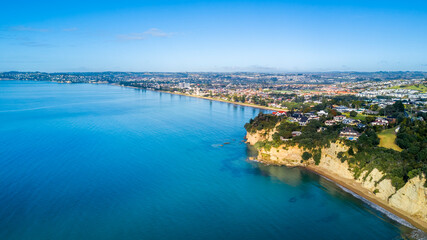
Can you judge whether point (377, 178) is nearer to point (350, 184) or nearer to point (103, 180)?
point (350, 184)

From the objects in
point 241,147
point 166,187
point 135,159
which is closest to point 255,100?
point 241,147

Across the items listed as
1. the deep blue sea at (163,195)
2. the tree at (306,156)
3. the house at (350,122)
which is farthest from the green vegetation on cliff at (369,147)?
the house at (350,122)

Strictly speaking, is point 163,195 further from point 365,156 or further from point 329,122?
point 329,122

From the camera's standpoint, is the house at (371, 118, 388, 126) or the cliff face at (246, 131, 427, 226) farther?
the house at (371, 118, 388, 126)

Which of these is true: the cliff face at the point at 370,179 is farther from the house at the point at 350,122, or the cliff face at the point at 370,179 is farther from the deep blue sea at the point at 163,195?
the house at the point at 350,122

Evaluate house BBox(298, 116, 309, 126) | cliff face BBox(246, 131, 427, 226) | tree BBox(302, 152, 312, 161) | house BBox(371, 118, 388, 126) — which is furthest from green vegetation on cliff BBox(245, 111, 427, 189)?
house BBox(298, 116, 309, 126)

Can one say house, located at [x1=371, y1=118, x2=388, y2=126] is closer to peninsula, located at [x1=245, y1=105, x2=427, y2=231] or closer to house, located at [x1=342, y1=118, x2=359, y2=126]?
peninsula, located at [x1=245, y1=105, x2=427, y2=231]

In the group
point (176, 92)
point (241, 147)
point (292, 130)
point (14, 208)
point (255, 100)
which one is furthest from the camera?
point (176, 92)
